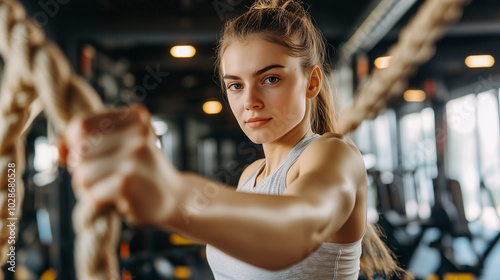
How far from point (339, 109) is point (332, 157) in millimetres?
2702

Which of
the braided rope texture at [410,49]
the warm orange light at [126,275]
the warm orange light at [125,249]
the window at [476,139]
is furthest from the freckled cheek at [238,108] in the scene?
the window at [476,139]

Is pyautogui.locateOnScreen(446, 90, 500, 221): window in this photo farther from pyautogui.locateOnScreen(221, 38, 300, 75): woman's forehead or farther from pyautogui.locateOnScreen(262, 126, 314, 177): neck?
pyautogui.locateOnScreen(221, 38, 300, 75): woman's forehead

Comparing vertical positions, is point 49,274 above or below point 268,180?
below

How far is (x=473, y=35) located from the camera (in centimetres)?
447

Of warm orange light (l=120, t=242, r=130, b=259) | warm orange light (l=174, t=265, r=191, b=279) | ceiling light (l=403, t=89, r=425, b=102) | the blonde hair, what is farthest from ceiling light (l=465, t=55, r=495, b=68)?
the blonde hair

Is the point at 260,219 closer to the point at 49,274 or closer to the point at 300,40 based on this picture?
the point at 300,40

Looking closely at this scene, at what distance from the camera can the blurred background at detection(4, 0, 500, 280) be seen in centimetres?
346

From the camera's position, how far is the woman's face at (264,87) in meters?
0.74

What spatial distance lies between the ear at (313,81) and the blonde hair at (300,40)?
2cm

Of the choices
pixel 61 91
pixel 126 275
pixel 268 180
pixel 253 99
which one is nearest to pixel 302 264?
pixel 268 180

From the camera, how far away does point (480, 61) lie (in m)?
4.73

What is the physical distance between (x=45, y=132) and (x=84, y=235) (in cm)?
382

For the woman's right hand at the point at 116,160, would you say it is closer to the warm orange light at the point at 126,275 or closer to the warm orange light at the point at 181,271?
the warm orange light at the point at 126,275

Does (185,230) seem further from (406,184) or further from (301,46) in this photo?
(406,184)
